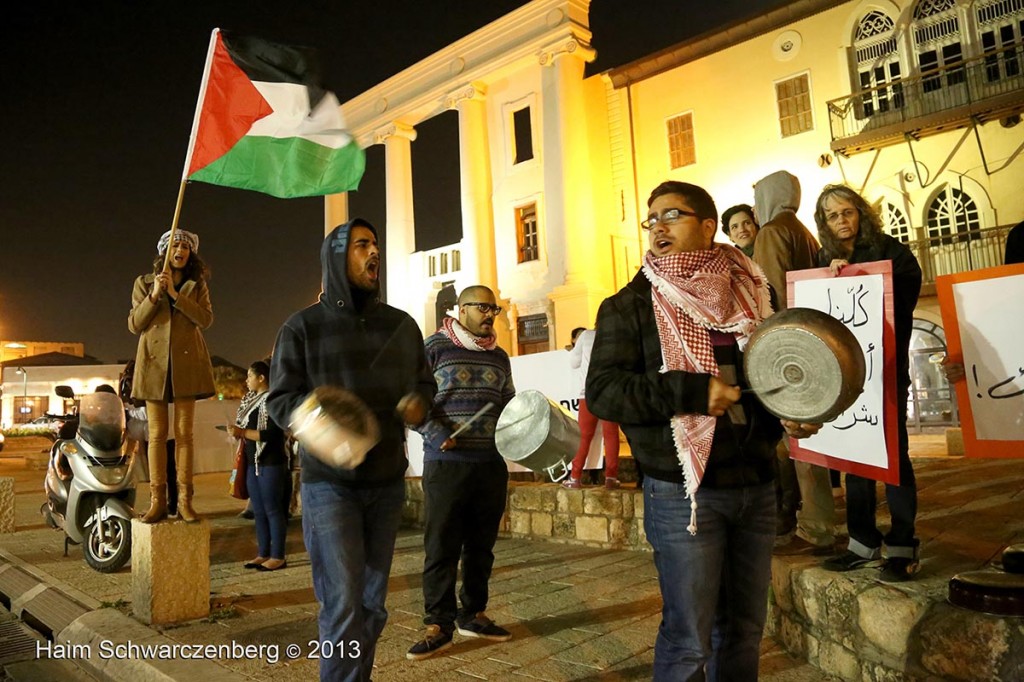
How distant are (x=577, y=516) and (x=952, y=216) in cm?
1543

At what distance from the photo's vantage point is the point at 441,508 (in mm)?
4387

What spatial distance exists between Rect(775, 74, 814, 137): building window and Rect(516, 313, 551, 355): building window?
9359mm

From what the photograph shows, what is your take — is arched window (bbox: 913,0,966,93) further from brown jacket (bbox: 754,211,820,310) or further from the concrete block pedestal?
the concrete block pedestal

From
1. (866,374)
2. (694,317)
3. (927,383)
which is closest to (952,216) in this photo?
(927,383)

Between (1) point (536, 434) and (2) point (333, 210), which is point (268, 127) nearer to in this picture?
(1) point (536, 434)

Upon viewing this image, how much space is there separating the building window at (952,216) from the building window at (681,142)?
6.67 metres

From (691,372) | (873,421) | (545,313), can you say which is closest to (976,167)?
(545,313)

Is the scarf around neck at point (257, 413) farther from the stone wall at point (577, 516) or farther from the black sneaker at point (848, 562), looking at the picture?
the black sneaker at point (848, 562)

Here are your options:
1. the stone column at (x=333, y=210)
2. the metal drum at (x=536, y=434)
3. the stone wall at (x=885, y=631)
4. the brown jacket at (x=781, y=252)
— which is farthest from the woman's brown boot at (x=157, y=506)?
the stone column at (x=333, y=210)

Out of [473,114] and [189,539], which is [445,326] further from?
[473,114]

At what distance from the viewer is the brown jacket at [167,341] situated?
481 centimetres

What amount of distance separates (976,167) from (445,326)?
17.4 meters

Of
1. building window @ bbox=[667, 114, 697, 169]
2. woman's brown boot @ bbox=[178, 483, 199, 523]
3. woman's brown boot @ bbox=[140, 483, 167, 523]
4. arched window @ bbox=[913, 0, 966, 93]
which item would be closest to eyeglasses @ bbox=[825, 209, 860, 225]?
woman's brown boot @ bbox=[178, 483, 199, 523]

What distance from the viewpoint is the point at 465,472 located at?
4.41m
